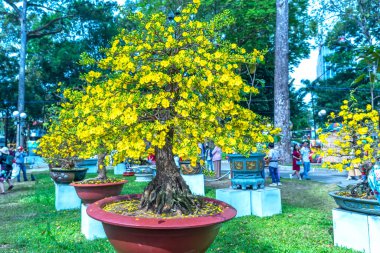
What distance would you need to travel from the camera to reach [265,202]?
19.9 feet

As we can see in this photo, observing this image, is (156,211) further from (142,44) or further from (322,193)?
(322,193)

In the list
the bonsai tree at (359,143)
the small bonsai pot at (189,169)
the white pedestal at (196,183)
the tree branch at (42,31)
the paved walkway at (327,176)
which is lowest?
the paved walkway at (327,176)

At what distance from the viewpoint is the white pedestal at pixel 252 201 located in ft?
20.0

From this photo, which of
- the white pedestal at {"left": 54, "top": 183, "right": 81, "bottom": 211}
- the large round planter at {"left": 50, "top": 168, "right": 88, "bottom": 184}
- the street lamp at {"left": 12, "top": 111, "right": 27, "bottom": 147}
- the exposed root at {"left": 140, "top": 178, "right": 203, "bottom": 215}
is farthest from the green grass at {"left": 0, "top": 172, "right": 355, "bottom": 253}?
the street lamp at {"left": 12, "top": 111, "right": 27, "bottom": 147}

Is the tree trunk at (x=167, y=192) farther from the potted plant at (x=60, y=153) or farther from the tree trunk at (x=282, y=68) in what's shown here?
the tree trunk at (x=282, y=68)

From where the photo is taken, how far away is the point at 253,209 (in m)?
6.20

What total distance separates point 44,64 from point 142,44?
2154 centimetres

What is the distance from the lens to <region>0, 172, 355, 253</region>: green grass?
4312 mm

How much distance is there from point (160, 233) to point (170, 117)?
972 millimetres

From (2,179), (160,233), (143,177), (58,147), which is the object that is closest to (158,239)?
(160,233)

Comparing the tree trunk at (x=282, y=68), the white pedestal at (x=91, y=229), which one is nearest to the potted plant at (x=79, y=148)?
the white pedestal at (x=91, y=229)

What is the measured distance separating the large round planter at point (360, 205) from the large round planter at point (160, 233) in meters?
2.19

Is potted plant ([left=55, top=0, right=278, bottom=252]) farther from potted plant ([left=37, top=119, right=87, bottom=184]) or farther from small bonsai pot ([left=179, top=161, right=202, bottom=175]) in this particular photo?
small bonsai pot ([left=179, top=161, right=202, bottom=175])

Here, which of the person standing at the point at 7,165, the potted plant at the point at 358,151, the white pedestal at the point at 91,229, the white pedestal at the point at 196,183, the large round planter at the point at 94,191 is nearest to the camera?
the potted plant at the point at 358,151
